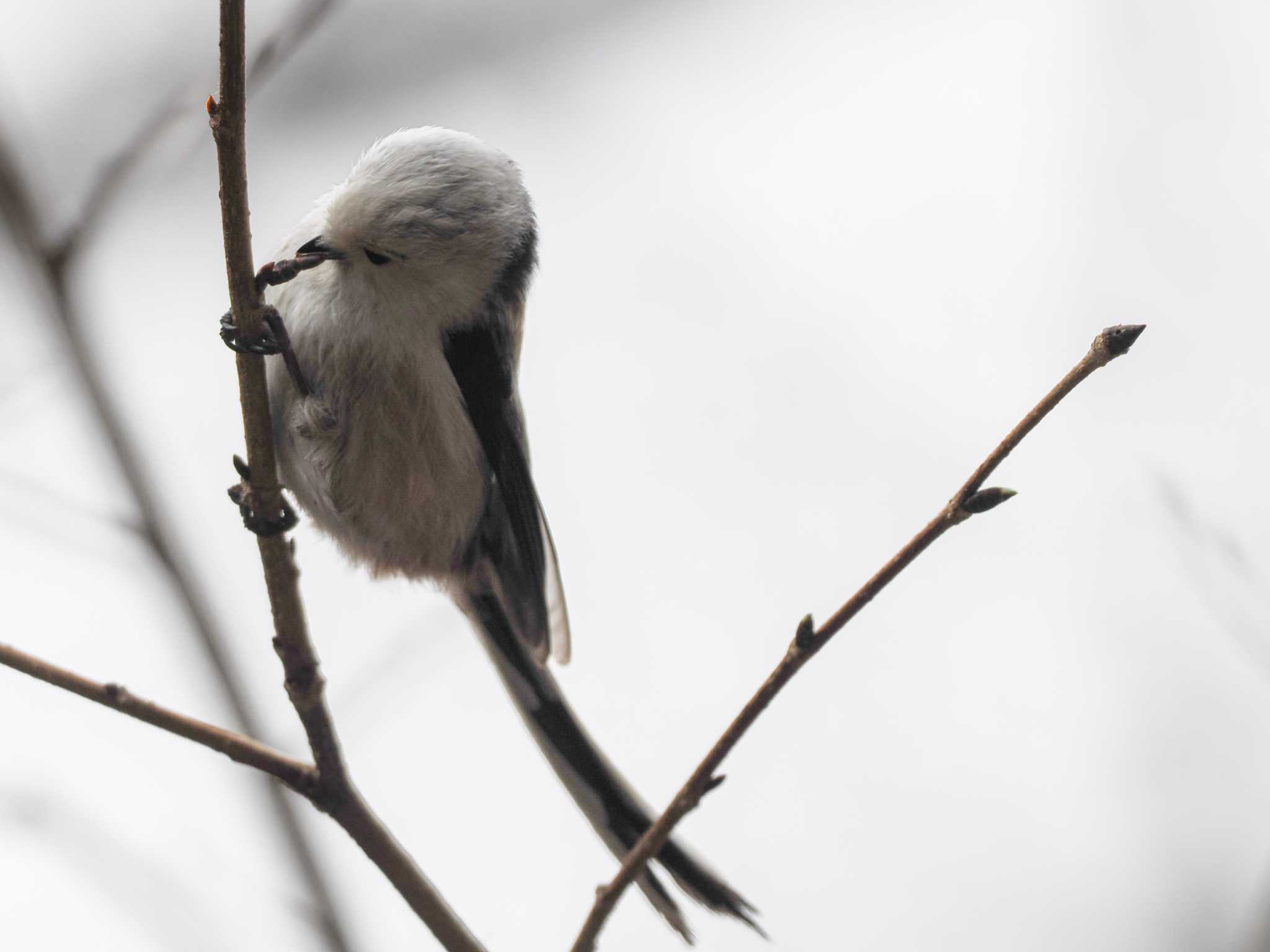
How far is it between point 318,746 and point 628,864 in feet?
1.25

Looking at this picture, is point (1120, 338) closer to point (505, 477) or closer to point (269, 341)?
point (269, 341)

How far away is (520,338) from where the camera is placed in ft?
6.21

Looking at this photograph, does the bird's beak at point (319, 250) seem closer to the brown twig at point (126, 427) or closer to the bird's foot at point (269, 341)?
the bird's foot at point (269, 341)

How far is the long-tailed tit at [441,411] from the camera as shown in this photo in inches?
59.4

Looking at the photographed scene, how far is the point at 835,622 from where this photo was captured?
3.62 feet

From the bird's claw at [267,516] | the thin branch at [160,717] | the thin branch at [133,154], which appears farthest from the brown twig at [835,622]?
the thin branch at [133,154]

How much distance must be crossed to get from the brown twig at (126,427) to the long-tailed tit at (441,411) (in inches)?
11.6

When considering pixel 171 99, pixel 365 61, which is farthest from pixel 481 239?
pixel 365 61

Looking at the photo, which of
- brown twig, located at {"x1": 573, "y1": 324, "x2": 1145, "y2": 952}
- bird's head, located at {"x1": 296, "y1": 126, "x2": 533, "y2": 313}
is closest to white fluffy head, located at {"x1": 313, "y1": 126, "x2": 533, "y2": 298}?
bird's head, located at {"x1": 296, "y1": 126, "x2": 533, "y2": 313}

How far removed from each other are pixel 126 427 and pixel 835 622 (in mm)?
1412

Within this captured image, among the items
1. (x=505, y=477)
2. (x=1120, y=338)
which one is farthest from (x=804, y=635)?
(x=505, y=477)

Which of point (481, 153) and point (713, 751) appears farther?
point (481, 153)

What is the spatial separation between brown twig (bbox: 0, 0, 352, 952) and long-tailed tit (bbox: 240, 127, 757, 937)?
0.30 metres

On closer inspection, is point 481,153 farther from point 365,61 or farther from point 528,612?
point 365,61
